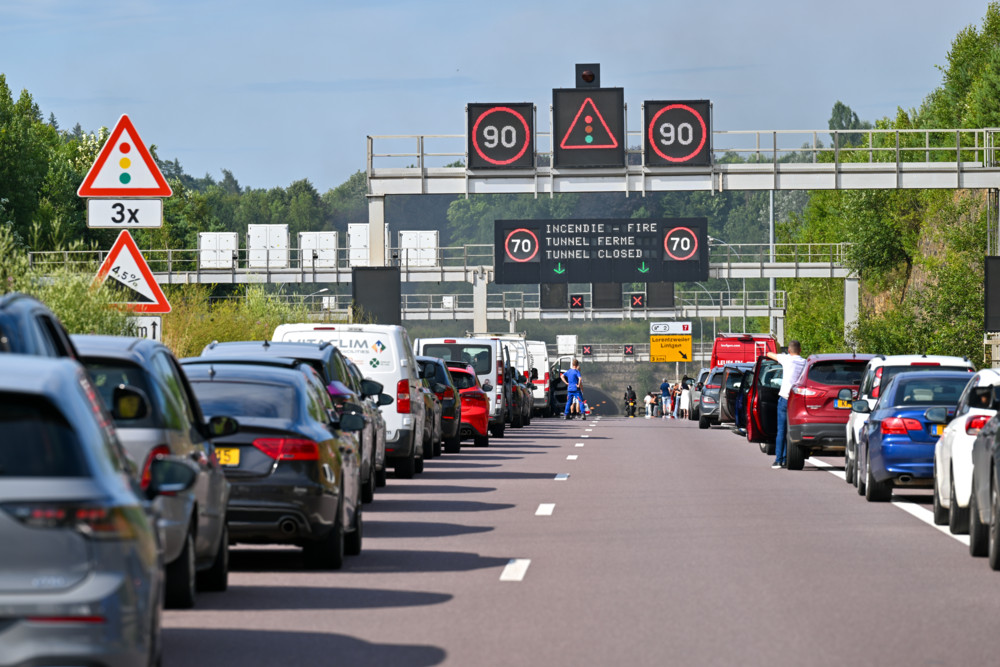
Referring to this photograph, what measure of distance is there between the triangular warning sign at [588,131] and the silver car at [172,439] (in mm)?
33929

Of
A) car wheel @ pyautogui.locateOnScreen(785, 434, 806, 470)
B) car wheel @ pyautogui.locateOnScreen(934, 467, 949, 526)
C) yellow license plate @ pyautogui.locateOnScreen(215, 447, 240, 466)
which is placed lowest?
car wheel @ pyautogui.locateOnScreen(785, 434, 806, 470)

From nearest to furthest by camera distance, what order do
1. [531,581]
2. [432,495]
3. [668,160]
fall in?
[531,581] → [432,495] → [668,160]

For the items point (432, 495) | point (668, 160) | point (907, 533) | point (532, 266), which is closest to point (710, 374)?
point (668, 160)

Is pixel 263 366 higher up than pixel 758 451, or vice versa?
pixel 263 366

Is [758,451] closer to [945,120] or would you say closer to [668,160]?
[668,160]

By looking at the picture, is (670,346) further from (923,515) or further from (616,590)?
(616,590)

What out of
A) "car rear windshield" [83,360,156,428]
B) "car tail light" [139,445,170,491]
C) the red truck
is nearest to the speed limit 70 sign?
the red truck

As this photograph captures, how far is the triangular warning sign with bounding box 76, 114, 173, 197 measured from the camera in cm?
1630

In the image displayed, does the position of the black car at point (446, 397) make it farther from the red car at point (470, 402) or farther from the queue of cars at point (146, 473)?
the queue of cars at point (146, 473)

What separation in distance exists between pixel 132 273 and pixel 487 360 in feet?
79.1

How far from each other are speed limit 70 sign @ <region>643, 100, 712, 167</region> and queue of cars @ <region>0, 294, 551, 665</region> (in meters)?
23.3

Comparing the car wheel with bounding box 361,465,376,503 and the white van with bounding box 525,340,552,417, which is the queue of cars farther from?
the white van with bounding box 525,340,552,417

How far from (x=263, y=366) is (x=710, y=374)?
37043mm

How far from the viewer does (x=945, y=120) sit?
3228 inches
